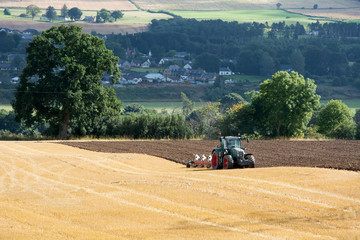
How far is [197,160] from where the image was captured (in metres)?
41.3

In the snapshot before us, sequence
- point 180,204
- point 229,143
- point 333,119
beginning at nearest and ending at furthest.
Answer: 1. point 180,204
2. point 229,143
3. point 333,119

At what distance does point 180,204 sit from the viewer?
82.5 feet

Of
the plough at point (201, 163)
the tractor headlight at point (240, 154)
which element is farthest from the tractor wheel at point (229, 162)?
the plough at point (201, 163)

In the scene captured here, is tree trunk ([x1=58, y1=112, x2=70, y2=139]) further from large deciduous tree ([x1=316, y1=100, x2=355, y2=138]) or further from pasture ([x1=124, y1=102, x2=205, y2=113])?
pasture ([x1=124, y1=102, x2=205, y2=113])

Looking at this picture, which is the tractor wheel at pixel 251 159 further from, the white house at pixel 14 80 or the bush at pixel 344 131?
the white house at pixel 14 80

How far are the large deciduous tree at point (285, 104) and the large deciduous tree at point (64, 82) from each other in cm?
2037

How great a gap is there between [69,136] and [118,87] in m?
109

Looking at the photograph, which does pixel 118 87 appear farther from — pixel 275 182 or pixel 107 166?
pixel 275 182

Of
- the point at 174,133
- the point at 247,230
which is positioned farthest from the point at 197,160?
the point at 174,133

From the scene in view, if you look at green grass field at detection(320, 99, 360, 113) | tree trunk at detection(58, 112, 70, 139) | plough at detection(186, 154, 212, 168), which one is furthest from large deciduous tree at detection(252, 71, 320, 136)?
green grass field at detection(320, 99, 360, 113)

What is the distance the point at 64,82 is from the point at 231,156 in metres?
36.4

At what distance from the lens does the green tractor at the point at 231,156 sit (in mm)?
35969

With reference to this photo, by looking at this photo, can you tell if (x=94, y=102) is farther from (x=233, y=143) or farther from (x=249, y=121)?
(x=233, y=143)

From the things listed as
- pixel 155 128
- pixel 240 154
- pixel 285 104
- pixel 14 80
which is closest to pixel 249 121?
pixel 285 104
